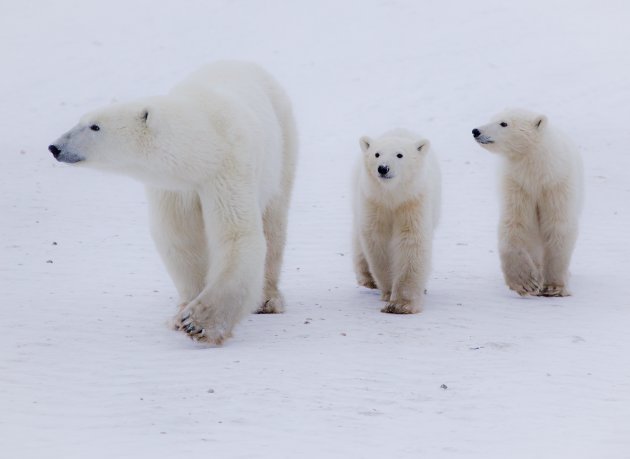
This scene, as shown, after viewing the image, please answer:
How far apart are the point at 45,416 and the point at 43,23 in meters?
17.8

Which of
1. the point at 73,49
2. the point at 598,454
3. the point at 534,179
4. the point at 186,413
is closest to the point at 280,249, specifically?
the point at 534,179

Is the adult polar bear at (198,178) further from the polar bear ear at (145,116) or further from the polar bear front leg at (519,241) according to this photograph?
the polar bear front leg at (519,241)

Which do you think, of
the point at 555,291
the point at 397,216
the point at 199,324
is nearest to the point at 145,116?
the point at 199,324

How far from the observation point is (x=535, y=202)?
28.2 ft

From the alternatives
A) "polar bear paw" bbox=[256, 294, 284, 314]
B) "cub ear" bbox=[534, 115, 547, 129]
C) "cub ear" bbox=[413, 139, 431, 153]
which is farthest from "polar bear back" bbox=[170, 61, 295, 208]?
"cub ear" bbox=[534, 115, 547, 129]

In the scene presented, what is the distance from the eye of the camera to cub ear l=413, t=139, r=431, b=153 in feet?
26.5

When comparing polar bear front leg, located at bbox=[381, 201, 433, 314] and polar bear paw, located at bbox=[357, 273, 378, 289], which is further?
polar bear paw, located at bbox=[357, 273, 378, 289]

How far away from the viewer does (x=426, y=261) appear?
314 inches

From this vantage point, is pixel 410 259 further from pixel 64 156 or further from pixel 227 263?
pixel 64 156

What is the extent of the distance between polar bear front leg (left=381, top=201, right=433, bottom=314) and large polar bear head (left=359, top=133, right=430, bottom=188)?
24 centimetres

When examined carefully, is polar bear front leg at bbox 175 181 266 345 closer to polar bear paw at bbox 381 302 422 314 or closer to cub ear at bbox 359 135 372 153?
polar bear paw at bbox 381 302 422 314

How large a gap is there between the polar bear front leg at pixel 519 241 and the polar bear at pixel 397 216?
66 cm

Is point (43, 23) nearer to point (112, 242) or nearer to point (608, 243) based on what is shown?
point (112, 242)

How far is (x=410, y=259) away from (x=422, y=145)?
2.80ft
